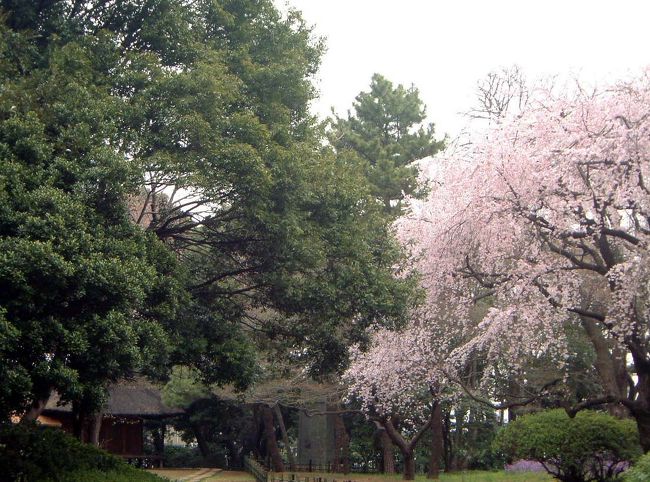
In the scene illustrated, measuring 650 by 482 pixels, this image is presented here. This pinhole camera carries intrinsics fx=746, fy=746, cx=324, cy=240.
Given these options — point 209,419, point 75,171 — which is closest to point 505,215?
point 75,171

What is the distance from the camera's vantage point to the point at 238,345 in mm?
13852

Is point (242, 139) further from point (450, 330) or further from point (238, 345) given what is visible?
point (450, 330)

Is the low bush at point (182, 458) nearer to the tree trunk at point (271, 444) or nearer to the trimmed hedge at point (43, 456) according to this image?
the tree trunk at point (271, 444)

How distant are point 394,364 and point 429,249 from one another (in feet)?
11.9

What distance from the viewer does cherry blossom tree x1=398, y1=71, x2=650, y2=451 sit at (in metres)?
12.5

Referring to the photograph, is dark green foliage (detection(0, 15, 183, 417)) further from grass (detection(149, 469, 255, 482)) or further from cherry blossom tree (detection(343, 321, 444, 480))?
grass (detection(149, 469, 255, 482))

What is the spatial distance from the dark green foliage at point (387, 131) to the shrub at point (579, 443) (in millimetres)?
14700

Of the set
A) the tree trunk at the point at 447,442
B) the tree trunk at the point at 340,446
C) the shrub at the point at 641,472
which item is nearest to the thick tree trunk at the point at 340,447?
the tree trunk at the point at 340,446

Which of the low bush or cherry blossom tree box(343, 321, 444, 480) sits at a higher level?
cherry blossom tree box(343, 321, 444, 480)

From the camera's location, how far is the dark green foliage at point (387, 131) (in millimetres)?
30984

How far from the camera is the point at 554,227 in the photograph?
13141mm

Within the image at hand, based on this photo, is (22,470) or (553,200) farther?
(553,200)

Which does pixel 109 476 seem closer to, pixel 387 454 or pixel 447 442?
pixel 387 454

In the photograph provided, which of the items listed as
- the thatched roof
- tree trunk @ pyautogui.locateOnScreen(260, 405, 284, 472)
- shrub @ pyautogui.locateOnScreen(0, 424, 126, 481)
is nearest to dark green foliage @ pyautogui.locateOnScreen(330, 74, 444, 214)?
tree trunk @ pyautogui.locateOnScreen(260, 405, 284, 472)
